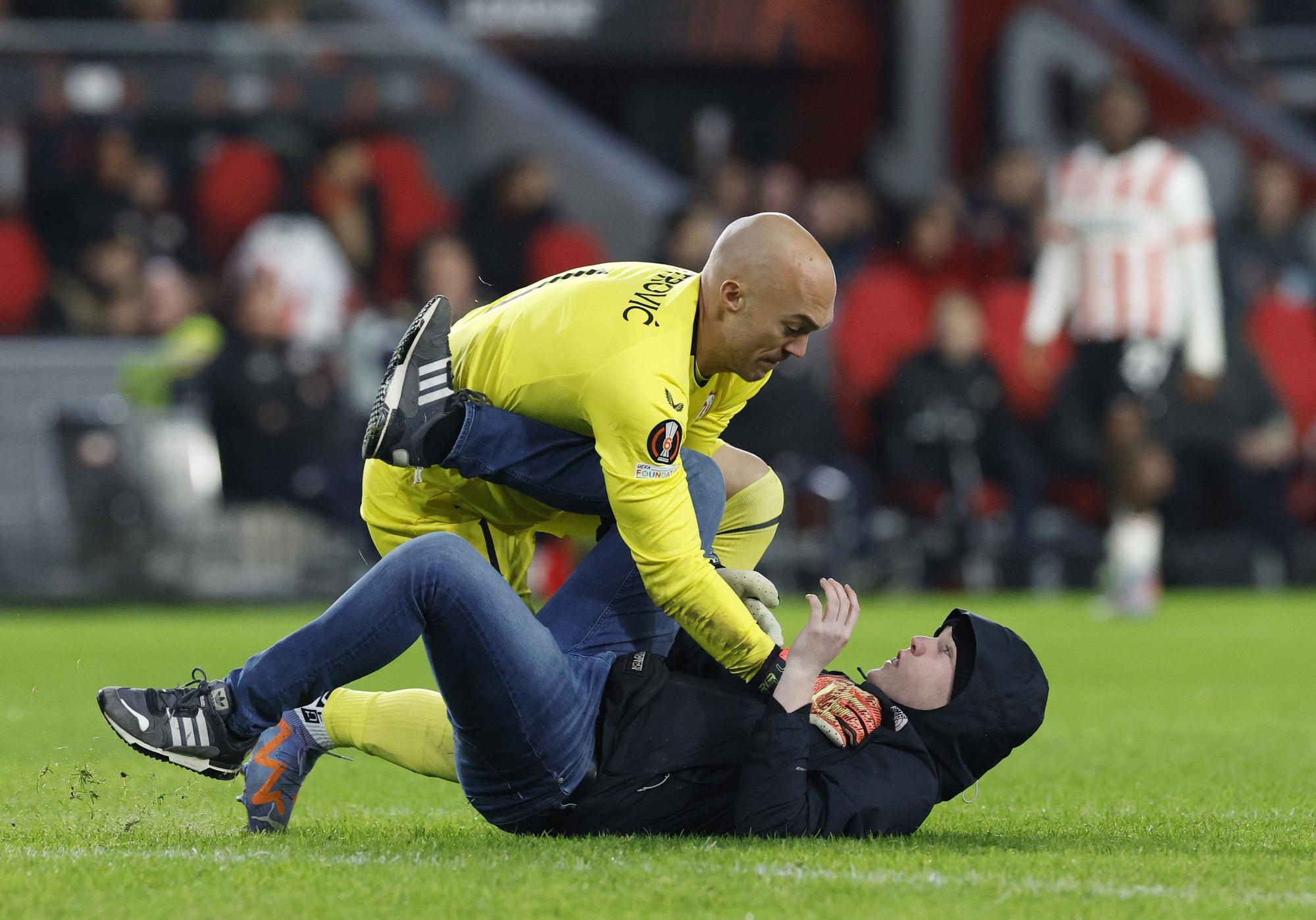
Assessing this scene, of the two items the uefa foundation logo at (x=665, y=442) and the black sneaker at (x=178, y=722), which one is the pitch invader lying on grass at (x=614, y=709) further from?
the uefa foundation logo at (x=665, y=442)

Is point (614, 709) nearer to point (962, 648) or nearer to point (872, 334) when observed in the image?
point (962, 648)

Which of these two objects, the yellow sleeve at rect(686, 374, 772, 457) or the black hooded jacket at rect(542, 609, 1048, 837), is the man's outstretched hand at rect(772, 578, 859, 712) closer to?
the black hooded jacket at rect(542, 609, 1048, 837)

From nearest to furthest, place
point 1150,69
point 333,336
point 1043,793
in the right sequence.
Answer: point 1043,793
point 333,336
point 1150,69

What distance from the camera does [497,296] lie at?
1329 cm

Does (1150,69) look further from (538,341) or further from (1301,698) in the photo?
(538,341)

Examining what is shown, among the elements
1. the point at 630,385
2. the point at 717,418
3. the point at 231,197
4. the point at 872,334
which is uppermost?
the point at 630,385

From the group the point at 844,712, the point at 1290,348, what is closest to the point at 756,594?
the point at 844,712

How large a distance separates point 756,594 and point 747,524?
0.71 m

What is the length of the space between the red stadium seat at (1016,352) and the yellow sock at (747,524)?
302 inches

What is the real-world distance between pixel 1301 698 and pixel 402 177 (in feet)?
26.4

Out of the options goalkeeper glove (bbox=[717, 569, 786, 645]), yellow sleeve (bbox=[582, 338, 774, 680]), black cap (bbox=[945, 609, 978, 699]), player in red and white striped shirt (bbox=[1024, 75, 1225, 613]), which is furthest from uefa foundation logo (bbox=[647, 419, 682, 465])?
player in red and white striped shirt (bbox=[1024, 75, 1225, 613])

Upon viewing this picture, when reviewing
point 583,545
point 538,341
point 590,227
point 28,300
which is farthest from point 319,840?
point 590,227

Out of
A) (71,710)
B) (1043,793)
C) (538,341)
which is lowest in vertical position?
(71,710)

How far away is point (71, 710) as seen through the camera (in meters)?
7.64
